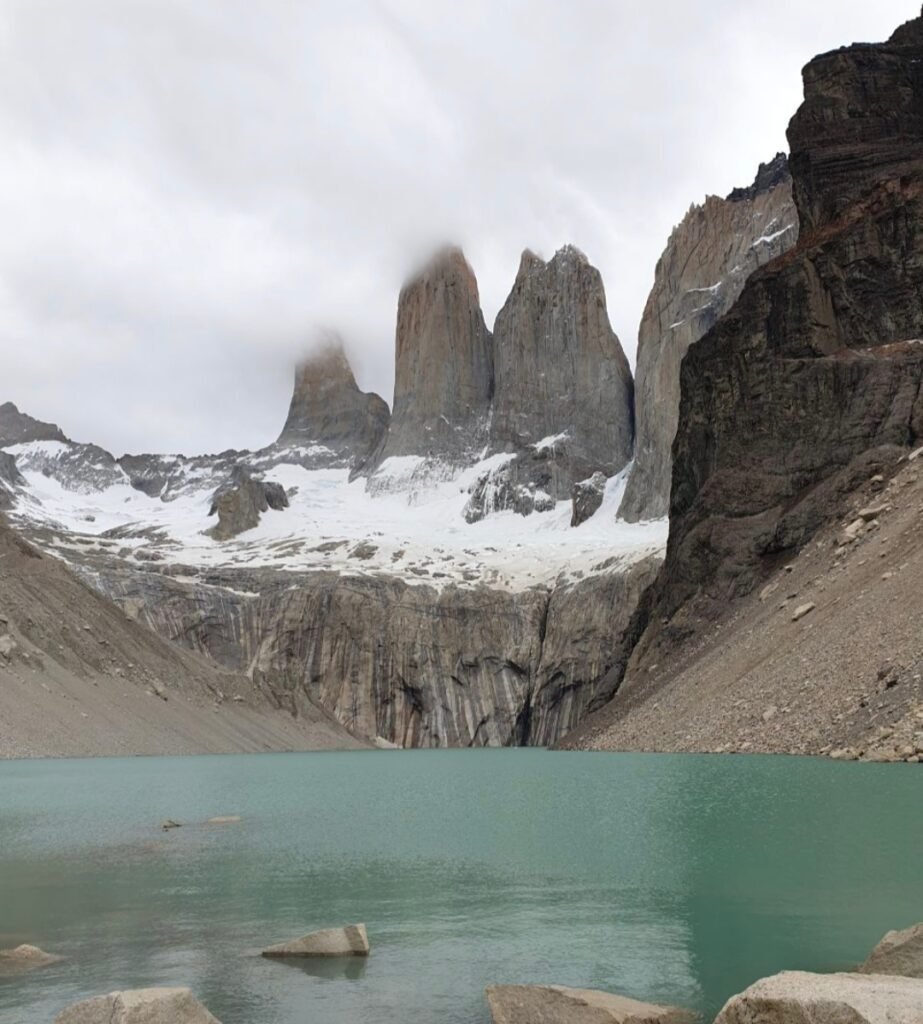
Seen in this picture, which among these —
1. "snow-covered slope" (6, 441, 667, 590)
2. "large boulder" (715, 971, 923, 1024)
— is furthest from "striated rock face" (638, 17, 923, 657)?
"snow-covered slope" (6, 441, 667, 590)

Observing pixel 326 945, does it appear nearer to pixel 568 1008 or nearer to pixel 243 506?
pixel 568 1008

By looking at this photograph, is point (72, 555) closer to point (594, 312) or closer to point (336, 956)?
point (594, 312)

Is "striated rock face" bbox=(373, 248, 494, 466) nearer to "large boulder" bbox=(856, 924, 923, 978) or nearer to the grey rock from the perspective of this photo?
the grey rock

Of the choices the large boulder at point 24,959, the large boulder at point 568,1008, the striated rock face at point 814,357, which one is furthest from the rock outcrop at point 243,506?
the large boulder at point 568,1008

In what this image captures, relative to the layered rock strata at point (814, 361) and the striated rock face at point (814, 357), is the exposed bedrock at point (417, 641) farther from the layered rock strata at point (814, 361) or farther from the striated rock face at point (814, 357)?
the striated rock face at point (814, 357)

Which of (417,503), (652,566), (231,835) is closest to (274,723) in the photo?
(652,566)

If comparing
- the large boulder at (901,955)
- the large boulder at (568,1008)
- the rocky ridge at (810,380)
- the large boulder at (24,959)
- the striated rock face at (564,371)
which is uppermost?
the striated rock face at (564,371)

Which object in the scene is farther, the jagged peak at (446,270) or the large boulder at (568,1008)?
the jagged peak at (446,270)

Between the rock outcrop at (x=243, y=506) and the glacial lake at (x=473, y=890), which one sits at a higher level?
the rock outcrop at (x=243, y=506)

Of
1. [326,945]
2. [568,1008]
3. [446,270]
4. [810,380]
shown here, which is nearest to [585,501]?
[446,270]
